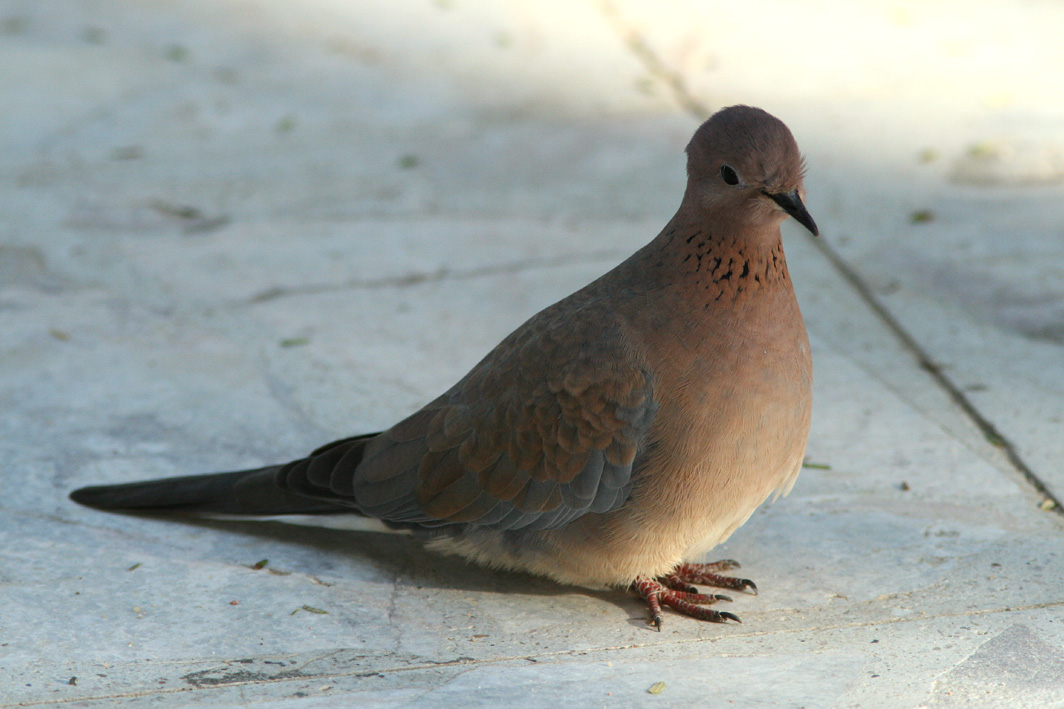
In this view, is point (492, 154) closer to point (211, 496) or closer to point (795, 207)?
point (211, 496)

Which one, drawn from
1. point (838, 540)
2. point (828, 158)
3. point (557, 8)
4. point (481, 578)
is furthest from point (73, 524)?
point (557, 8)

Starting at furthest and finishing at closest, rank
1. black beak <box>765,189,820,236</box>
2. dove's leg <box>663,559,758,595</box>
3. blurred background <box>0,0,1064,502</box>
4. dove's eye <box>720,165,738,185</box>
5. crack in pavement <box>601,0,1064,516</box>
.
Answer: blurred background <box>0,0,1064,502</box>, crack in pavement <box>601,0,1064,516</box>, dove's leg <box>663,559,758,595</box>, dove's eye <box>720,165,738,185</box>, black beak <box>765,189,820,236</box>

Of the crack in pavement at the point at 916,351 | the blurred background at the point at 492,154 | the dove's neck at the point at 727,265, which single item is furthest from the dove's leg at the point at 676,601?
the blurred background at the point at 492,154

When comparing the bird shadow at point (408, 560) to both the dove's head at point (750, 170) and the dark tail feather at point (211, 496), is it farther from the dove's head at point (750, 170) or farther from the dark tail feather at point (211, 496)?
the dove's head at point (750, 170)

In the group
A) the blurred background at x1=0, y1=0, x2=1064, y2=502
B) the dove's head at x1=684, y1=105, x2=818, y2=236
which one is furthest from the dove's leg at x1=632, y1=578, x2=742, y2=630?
the blurred background at x1=0, y1=0, x2=1064, y2=502

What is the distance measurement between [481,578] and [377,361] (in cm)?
135

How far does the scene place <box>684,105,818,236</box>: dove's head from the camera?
2.56m

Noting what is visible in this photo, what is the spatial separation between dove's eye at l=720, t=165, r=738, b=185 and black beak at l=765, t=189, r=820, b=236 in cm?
8

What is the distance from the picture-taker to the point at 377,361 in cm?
420

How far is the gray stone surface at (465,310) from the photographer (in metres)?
2.63

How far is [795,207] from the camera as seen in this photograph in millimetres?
2531

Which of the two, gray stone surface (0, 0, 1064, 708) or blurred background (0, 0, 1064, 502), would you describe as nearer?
gray stone surface (0, 0, 1064, 708)

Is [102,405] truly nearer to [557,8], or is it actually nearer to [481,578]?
[481,578]

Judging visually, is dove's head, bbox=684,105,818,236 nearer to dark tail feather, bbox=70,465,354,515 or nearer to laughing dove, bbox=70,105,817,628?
laughing dove, bbox=70,105,817,628
